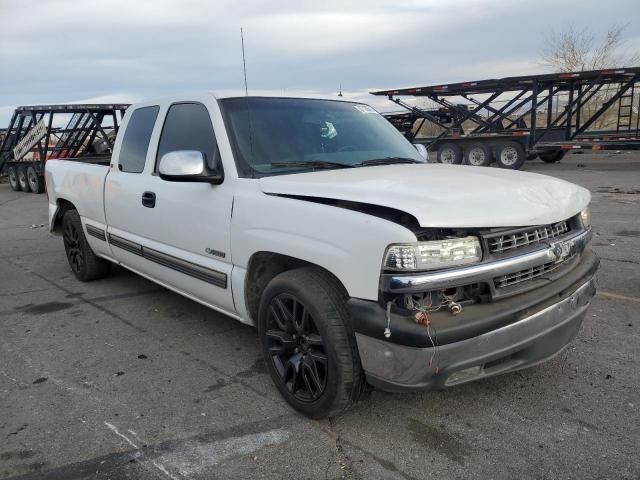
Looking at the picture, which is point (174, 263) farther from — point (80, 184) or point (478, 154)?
point (478, 154)

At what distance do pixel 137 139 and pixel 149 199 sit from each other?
2.55ft

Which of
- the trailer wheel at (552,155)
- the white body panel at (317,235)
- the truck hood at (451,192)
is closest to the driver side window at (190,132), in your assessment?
the white body panel at (317,235)

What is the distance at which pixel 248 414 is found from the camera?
3.15m

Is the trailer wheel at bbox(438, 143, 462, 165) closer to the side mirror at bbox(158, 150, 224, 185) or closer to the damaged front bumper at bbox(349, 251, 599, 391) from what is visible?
the side mirror at bbox(158, 150, 224, 185)

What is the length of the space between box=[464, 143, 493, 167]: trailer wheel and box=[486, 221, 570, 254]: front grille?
16.0 metres

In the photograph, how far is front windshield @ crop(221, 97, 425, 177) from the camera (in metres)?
3.54

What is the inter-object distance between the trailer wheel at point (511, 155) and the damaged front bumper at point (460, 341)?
616 inches

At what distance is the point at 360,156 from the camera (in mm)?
3852

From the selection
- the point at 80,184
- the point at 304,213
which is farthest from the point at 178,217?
the point at 80,184

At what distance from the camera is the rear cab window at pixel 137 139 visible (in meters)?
4.53

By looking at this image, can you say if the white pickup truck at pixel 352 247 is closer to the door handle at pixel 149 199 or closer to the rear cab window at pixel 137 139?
the door handle at pixel 149 199

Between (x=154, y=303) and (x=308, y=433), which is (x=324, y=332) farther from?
(x=154, y=303)

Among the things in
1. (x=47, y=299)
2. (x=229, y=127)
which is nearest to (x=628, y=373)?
(x=229, y=127)

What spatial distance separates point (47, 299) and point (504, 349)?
4.63 m
